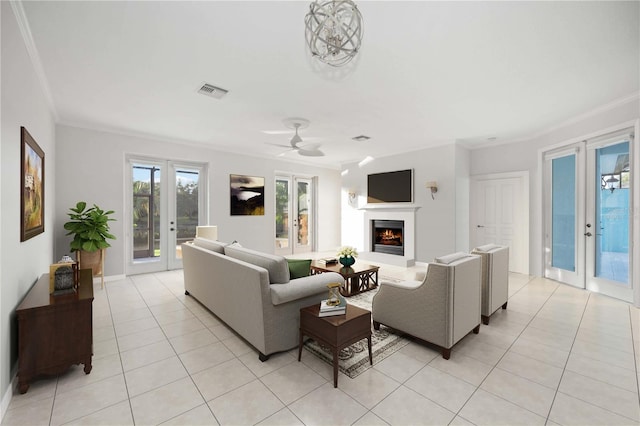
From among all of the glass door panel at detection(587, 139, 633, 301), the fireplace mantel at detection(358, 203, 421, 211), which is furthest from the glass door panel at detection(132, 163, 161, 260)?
the glass door panel at detection(587, 139, 633, 301)

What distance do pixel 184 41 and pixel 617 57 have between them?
4090mm

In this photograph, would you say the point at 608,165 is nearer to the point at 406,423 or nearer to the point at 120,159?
the point at 406,423

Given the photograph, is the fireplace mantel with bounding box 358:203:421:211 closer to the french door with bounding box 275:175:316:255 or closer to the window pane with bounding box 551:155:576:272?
the french door with bounding box 275:175:316:255

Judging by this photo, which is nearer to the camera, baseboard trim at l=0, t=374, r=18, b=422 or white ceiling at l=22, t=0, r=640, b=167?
baseboard trim at l=0, t=374, r=18, b=422

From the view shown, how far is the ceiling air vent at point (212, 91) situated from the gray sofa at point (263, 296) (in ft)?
6.43

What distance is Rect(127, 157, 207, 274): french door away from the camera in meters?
5.40

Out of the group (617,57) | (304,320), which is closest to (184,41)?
(304,320)

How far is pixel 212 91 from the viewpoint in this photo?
3.44 meters

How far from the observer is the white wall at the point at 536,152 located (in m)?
3.91

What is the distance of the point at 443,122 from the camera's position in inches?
182

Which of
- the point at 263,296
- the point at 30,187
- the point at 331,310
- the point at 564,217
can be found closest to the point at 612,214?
the point at 564,217

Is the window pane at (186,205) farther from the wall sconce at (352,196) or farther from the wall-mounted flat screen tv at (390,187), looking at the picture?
the wall-mounted flat screen tv at (390,187)

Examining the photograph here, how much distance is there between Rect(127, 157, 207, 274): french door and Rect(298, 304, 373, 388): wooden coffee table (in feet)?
14.8

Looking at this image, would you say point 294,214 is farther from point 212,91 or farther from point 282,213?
point 212,91
